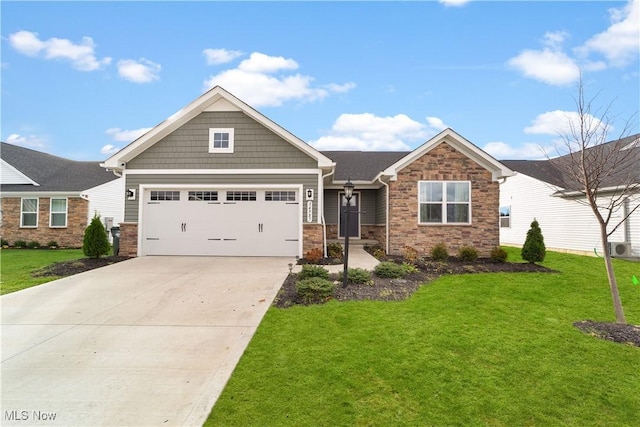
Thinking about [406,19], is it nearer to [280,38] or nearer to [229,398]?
[280,38]

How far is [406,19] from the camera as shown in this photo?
11.4m

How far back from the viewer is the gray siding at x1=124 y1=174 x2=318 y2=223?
12008mm

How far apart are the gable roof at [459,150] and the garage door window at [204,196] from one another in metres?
6.42

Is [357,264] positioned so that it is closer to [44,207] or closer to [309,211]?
[309,211]

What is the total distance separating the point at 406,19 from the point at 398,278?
8.82 metres

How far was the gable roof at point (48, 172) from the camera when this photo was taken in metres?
17.7

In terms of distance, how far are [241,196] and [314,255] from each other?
3.50m

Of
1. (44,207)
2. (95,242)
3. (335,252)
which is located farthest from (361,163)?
(44,207)

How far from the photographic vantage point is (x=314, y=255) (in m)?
11.4

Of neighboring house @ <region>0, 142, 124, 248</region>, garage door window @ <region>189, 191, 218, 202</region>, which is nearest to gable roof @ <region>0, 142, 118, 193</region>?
neighboring house @ <region>0, 142, 124, 248</region>

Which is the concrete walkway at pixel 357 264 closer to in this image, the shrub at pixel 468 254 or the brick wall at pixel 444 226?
the brick wall at pixel 444 226

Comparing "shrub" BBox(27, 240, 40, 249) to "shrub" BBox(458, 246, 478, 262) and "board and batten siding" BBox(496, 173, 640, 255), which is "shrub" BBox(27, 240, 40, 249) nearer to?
"shrub" BBox(458, 246, 478, 262)

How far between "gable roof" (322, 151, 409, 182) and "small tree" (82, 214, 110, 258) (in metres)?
10.1

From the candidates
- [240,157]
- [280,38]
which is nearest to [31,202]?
[240,157]
